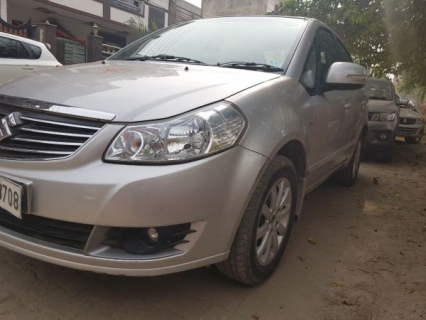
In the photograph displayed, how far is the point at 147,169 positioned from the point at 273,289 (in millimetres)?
1133

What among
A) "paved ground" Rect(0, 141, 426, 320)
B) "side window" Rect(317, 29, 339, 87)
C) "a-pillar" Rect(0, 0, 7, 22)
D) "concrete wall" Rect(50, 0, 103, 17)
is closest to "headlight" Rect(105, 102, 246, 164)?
"paved ground" Rect(0, 141, 426, 320)

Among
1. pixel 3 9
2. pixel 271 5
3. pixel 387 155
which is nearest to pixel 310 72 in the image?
pixel 387 155

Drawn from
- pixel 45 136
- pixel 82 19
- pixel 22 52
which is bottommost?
pixel 45 136

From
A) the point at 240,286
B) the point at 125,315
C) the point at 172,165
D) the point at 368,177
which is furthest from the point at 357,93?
the point at 125,315

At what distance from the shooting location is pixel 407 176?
5.80 metres

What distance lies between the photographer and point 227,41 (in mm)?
2967

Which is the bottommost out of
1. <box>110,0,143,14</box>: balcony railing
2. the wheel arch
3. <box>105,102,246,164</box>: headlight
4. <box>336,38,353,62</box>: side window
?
the wheel arch

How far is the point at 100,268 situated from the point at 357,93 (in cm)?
321

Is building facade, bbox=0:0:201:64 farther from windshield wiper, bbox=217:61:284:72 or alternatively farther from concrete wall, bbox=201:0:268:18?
windshield wiper, bbox=217:61:284:72

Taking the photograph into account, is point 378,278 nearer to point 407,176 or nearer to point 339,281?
point 339,281

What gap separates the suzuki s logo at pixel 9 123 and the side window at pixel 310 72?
1.73m

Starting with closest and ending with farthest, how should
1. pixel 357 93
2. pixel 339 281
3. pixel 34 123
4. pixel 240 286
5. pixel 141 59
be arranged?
pixel 34 123 → pixel 240 286 → pixel 339 281 → pixel 141 59 → pixel 357 93

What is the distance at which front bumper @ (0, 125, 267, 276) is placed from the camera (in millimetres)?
1671

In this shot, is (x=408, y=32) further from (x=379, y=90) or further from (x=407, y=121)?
(x=407, y=121)
